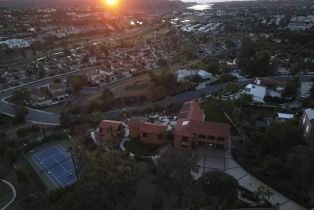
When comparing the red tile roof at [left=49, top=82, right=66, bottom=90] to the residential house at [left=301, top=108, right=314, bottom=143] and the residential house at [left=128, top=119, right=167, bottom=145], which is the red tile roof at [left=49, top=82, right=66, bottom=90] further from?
the residential house at [left=301, top=108, right=314, bottom=143]

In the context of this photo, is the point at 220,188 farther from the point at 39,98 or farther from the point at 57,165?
the point at 39,98

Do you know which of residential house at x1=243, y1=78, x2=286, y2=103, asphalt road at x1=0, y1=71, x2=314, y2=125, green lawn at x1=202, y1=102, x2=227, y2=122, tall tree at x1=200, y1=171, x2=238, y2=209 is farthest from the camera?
residential house at x1=243, y1=78, x2=286, y2=103

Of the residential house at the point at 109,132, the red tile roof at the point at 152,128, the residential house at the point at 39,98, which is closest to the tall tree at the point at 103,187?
the residential house at the point at 109,132

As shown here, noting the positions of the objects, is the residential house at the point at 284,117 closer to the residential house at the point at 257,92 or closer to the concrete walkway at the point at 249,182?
the residential house at the point at 257,92

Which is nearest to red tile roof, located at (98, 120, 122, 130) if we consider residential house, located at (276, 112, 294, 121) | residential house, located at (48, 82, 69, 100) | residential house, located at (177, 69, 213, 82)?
residential house, located at (276, 112, 294, 121)

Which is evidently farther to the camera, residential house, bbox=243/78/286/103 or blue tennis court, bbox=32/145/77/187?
residential house, bbox=243/78/286/103

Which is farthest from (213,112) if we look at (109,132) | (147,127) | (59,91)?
(59,91)

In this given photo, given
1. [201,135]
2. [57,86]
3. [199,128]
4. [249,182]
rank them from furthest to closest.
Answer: [57,86] → [199,128] → [201,135] → [249,182]
